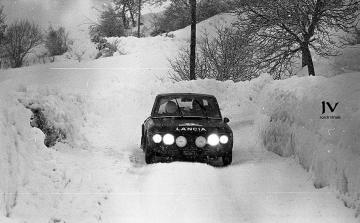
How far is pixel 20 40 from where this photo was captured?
46.2 m

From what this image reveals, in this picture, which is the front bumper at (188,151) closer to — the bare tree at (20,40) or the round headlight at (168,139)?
the round headlight at (168,139)

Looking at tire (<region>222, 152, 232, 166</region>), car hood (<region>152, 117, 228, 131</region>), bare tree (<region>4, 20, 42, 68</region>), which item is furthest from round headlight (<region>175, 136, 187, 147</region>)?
A: bare tree (<region>4, 20, 42, 68</region>)

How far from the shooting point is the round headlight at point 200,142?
8.99 meters

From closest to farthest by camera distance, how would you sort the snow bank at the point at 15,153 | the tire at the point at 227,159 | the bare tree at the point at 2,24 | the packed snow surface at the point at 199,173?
1. the snow bank at the point at 15,153
2. the packed snow surface at the point at 199,173
3. the tire at the point at 227,159
4. the bare tree at the point at 2,24

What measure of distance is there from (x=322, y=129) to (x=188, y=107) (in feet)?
10.8

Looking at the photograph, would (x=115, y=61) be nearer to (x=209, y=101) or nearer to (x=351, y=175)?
(x=209, y=101)

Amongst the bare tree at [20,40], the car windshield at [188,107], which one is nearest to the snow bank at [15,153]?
the car windshield at [188,107]

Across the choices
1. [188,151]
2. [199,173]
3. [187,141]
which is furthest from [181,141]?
[199,173]

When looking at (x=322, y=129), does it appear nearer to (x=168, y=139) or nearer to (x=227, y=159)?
(x=227, y=159)

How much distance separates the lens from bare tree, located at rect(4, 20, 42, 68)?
148ft

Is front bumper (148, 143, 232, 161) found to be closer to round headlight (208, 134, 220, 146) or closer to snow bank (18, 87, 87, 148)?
round headlight (208, 134, 220, 146)

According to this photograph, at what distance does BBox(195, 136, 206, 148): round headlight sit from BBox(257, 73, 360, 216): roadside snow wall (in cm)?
170

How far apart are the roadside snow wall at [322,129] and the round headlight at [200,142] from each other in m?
1.70

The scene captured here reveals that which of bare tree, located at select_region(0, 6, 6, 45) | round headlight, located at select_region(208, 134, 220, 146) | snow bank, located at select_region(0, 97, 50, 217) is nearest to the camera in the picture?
snow bank, located at select_region(0, 97, 50, 217)
